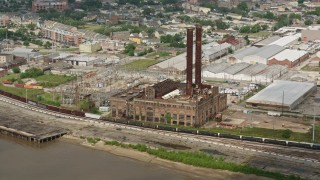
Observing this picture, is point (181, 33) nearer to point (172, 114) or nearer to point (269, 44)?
point (269, 44)

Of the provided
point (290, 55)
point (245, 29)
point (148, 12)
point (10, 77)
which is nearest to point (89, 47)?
point (10, 77)

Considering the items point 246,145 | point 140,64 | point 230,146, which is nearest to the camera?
point 230,146

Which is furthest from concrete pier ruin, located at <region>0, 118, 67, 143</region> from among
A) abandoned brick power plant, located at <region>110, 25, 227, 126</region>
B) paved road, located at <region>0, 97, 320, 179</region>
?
abandoned brick power plant, located at <region>110, 25, 227, 126</region>

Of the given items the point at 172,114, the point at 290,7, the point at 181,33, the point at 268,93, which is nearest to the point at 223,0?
the point at 290,7

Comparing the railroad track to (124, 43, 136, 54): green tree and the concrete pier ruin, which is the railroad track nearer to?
the concrete pier ruin

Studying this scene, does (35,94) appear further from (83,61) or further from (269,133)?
(269,133)

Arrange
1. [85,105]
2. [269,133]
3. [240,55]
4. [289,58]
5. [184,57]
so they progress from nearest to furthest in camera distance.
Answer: [269,133], [85,105], [289,58], [240,55], [184,57]
